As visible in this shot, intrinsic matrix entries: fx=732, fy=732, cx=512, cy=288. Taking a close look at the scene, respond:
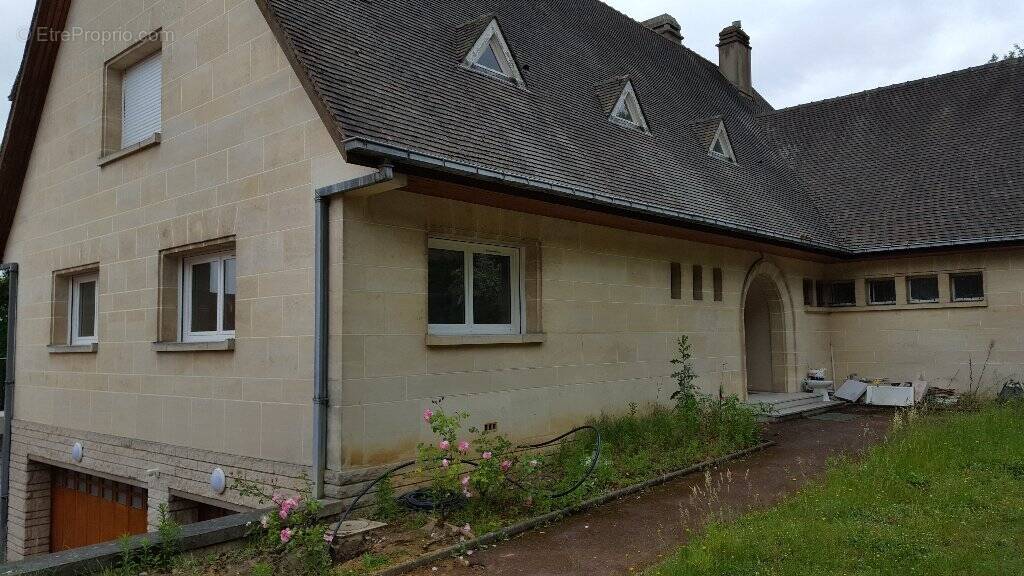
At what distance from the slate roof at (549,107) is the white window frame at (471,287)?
945 millimetres

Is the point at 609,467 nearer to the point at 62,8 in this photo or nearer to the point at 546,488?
the point at 546,488

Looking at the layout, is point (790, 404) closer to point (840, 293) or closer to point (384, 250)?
point (840, 293)

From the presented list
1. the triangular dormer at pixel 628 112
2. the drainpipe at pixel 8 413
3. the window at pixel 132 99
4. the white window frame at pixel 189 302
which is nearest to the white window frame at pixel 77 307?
the drainpipe at pixel 8 413

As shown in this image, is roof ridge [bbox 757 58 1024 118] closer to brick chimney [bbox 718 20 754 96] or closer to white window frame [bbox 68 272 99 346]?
brick chimney [bbox 718 20 754 96]

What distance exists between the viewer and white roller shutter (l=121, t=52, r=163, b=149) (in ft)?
31.3

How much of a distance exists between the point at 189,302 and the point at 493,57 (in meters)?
5.23

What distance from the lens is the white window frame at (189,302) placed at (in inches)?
323

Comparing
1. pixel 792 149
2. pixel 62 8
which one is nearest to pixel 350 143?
pixel 62 8

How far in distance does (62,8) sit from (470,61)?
6537mm

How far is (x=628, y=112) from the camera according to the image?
1256cm

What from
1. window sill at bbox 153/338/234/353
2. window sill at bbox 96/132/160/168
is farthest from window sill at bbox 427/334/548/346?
window sill at bbox 96/132/160/168

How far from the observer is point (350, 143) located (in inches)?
236

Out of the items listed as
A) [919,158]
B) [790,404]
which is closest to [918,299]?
[919,158]

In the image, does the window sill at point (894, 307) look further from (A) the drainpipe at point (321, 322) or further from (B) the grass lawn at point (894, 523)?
(A) the drainpipe at point (321, 322)
